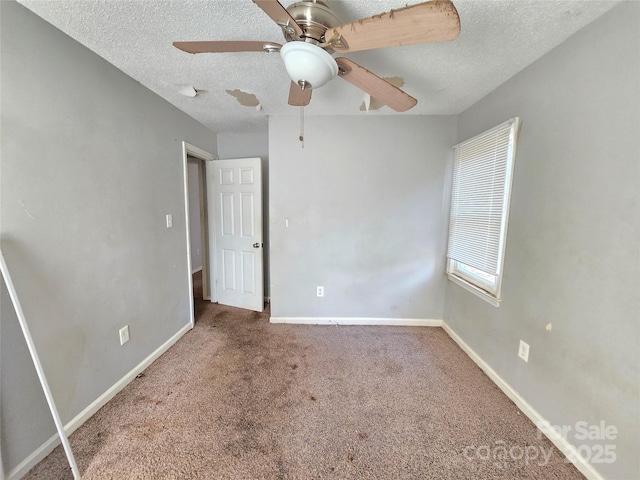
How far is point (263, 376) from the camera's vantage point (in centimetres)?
190

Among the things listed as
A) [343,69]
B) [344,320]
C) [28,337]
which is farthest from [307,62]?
[344,320]

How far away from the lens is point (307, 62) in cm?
103

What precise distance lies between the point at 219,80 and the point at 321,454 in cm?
259

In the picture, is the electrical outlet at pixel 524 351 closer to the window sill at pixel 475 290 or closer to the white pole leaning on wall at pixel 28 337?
the window sill at pixel 475 290

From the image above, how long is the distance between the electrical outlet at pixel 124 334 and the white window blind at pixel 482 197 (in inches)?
114

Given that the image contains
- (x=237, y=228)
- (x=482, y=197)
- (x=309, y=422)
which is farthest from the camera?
(x=237, y=228)

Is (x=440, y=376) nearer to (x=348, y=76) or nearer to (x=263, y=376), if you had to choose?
(x=263, y=376)

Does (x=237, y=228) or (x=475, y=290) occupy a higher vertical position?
(x=237, y=228)

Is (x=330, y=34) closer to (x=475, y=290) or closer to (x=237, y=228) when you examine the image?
(x=475, y=290)

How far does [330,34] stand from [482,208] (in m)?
1.84

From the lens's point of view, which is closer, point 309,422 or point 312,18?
point 312,18

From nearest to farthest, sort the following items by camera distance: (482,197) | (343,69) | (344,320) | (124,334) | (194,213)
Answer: (343,69) < (124,334) < (482,197) < (344,320) < (194,213)

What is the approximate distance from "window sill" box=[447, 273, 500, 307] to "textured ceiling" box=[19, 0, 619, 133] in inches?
65.3

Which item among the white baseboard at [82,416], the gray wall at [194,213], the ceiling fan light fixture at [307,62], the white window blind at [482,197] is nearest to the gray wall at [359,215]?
the white window blind at [482,197]
